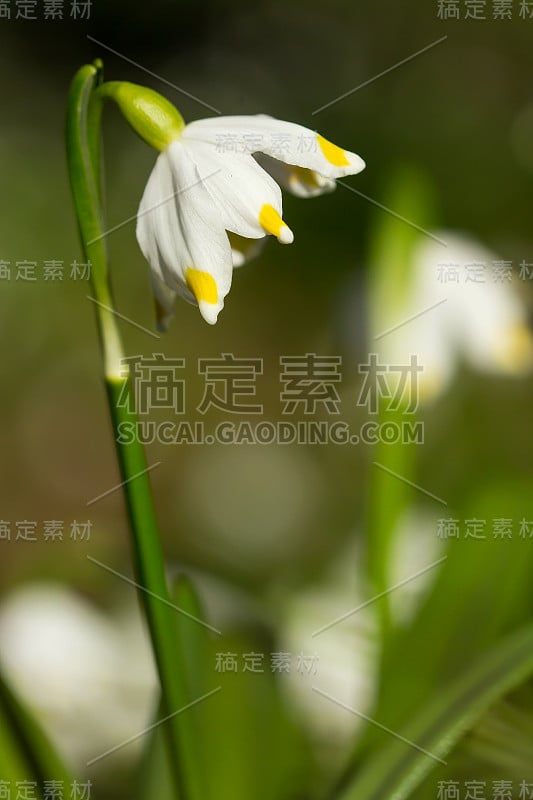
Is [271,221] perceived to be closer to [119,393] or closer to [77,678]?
[119,393]

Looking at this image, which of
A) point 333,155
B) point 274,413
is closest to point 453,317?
point 333,155

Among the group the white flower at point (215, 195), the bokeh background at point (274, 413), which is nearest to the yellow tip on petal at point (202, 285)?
the white flower at point (215, 195)

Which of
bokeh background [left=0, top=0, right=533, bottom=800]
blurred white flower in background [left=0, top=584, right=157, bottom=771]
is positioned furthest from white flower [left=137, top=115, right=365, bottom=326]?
blurred white flower in background [left=0, top=584, right=157, bottom=771]

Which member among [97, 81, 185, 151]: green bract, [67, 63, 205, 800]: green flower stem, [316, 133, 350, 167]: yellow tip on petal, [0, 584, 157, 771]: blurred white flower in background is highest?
[97, 81, 185, 151]: green bract

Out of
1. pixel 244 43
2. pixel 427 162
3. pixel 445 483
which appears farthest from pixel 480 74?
pixel 445 483

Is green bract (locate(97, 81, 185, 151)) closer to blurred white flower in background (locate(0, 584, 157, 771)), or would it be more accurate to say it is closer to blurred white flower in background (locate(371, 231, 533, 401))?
blurred white flower in background (locate(371, 231, 533, 401))
